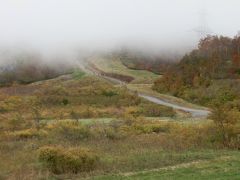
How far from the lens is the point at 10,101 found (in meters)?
64.8

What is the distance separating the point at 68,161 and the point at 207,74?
2018 inches

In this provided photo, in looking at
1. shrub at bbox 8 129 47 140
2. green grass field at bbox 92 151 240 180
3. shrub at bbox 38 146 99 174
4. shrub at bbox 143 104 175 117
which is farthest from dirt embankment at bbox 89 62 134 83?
green grass field at bbox 92 151 240 180

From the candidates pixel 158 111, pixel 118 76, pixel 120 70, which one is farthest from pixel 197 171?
pixel 120 70

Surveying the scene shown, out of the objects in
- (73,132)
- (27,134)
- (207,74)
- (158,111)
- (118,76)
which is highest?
(207,74)

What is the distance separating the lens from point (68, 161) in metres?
25.0

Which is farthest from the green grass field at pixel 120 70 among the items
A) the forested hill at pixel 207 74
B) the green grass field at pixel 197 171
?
the green grass field at pixel 197 171

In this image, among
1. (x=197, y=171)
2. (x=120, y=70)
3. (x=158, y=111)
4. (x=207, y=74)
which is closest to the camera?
(x=197, y=171)

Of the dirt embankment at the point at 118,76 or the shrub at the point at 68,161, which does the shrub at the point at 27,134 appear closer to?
the shrub at the point at 68,161

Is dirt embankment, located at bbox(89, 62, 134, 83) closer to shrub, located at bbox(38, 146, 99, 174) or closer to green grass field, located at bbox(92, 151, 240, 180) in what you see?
shrub, located at bbox(38, 146, 99, 174)

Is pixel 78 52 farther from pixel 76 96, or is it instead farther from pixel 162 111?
pixel 162 111

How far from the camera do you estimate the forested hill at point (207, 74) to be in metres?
67.4

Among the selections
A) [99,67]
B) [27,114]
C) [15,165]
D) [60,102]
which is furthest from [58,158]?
[99,67]

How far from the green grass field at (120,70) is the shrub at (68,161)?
246ft

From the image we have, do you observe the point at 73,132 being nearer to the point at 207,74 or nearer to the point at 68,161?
the point at 68,161
